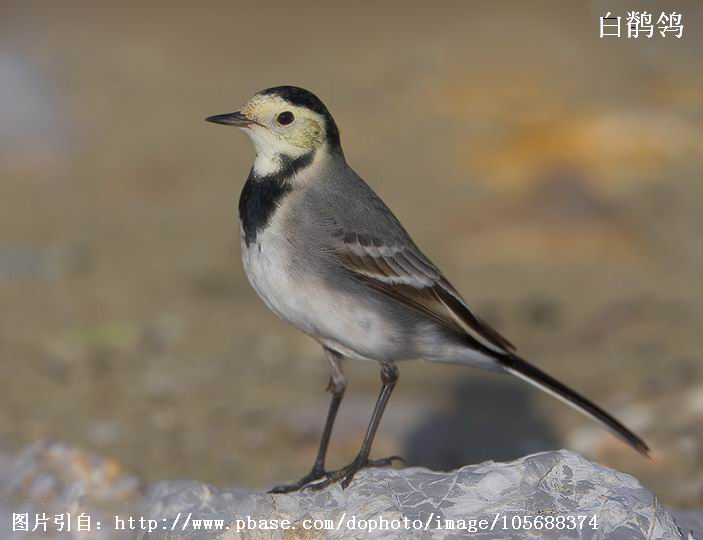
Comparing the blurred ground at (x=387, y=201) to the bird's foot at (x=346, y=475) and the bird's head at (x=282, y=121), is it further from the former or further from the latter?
the bird's head at (x=282, y=121)

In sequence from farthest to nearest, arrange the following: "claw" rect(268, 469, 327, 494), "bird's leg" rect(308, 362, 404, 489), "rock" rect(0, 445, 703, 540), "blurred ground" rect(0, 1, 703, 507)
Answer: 1. "blurred ground" rect(0, 1, 703, 507)
2. "claw" rect(268, 469, 327, 494)
3. "bird's leg" rect(308, 362, 404, 489)
4. "rock" rect(0, 445, 703, 540)

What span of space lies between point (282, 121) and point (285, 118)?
2 centimetres

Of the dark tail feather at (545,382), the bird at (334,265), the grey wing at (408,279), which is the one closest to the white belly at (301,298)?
the bird at (334,265)

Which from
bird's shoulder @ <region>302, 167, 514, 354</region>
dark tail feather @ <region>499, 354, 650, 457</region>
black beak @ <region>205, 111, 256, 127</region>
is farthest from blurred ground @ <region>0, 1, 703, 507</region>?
black beak @ <region>205, 111, 256, 127</region>

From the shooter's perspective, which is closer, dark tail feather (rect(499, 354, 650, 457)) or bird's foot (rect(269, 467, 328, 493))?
bird's foot (rect(269, 467, 328, 493))

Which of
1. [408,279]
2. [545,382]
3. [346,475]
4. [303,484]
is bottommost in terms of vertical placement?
[303,484]

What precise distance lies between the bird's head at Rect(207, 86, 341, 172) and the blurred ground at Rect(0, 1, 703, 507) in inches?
96.2

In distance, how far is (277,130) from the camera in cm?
518

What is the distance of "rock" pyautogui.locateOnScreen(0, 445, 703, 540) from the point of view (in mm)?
4363

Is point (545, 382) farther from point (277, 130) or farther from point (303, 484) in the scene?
point (277, 130)

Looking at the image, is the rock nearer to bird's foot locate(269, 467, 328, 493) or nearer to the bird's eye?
bird's foot locate(269, 467, 328, 493)

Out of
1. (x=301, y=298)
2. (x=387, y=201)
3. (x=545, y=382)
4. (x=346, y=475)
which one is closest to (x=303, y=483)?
(x=346, y=475)

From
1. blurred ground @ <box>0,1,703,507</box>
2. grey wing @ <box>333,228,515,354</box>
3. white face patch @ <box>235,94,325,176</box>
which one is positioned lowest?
blurred ground @ <box>0,1,703,507</box>

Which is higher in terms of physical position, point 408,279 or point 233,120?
point 233,120
